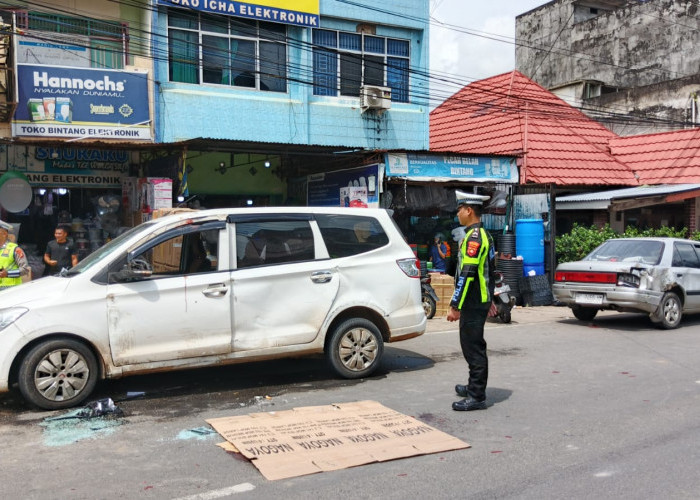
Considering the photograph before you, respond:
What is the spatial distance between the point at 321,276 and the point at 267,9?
9.67 m

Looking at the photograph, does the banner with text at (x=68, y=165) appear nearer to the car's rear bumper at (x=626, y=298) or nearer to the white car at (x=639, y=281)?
the white car at (x=639, y=281)

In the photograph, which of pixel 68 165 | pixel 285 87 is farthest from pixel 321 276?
pixel 285 87

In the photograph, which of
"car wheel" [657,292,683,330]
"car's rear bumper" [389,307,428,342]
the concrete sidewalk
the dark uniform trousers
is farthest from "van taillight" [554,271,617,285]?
the dark uniform trousers

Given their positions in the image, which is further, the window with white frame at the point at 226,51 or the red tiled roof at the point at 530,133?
the red tiled roof at the point at 530,133

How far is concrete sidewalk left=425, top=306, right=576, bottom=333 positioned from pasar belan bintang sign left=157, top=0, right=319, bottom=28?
7447 millimetres

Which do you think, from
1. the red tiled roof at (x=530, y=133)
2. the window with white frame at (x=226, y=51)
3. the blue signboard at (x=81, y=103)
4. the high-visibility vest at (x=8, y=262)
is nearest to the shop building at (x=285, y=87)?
the window with white frame at (x=226, y=51)

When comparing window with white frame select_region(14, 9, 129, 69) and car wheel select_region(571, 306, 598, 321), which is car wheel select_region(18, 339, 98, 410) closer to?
window with white frame select_region(14, 9, 129, 69)

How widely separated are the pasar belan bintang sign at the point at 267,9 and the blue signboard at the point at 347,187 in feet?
11.8

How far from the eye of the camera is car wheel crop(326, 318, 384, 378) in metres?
7.47

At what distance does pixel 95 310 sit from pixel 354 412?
2.59 metres

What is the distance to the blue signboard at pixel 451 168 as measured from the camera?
13766 millimetres

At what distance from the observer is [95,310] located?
638cm

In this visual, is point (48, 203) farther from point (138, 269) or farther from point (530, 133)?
point (530, 133)

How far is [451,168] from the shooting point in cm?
1453
